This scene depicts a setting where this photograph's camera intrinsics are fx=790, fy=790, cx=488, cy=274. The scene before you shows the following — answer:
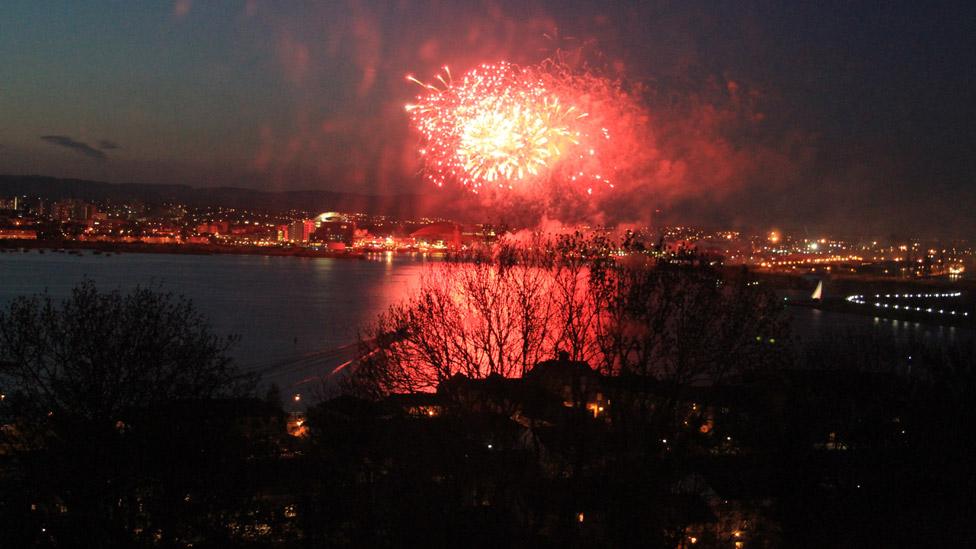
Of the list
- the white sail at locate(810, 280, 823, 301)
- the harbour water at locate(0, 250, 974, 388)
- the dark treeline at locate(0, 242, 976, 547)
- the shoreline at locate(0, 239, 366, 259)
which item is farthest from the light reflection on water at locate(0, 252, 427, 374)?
the white sail at locate(810, 280, 823, 301)

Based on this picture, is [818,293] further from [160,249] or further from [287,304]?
[160,249]

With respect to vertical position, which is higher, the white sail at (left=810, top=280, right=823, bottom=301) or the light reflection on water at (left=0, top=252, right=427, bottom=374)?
the white sail at (left=810, top=280, right=823, bottom=301)

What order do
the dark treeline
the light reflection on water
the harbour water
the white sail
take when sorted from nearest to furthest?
the dark treeline < the harbour water < the light reflection on water < the white sail

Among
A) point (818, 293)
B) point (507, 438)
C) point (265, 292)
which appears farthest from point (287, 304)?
point (507, 438)

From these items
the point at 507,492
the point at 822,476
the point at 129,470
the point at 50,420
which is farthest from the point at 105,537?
the point at 822,476

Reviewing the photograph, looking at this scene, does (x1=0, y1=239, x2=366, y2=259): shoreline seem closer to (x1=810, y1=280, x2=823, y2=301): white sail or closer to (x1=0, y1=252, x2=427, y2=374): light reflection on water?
(x1=0, y1=252, x2=427, y2=374): light reflection on water

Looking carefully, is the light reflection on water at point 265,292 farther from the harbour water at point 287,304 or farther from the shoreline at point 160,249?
the shoreline at point 160,249

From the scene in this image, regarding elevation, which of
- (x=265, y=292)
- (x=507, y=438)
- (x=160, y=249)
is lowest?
(x=265, y=292)

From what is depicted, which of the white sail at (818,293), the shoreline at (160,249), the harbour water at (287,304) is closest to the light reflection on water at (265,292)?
the harbour water at (287,304)

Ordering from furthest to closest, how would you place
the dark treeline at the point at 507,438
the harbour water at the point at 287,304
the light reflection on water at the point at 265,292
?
the light reflection on water at the point at 265,292 < the harbour water at the point at 287,304 < the dark treeline at the point at 507,438

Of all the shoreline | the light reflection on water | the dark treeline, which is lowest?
the light reflection on water
